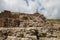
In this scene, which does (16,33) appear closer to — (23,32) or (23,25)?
(23,32)

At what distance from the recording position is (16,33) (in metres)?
29.4

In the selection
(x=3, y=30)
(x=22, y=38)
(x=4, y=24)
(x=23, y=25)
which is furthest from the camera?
(x=4, y=24)

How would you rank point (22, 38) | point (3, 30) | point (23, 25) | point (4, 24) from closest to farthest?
point (22, 38)
point (3, 30)
point (23, 25)
point (4, 24)

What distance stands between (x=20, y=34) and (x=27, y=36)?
1.05m

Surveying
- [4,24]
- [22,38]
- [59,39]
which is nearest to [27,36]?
[22,38]

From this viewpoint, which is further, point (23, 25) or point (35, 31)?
point (23, 25)

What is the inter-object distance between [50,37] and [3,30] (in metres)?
7.24

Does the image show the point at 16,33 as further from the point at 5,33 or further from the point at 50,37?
the point at 50,37

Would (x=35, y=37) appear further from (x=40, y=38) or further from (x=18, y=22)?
(x=18, y=22)

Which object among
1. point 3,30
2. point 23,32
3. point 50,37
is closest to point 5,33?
point 3,30

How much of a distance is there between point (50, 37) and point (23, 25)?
5593 mm

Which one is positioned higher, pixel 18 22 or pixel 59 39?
pixel 18 22

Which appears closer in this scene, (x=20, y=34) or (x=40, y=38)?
(x=20, y=34)

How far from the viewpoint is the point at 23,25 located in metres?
34.5
